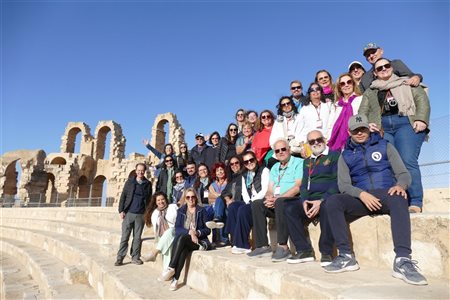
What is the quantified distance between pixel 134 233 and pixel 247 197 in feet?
8.94

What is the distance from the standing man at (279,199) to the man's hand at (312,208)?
0.73 ft

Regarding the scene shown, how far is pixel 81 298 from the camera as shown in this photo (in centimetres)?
502

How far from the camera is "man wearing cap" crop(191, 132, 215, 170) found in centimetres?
700

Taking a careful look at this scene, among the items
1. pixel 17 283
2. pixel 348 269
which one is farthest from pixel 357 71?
pixel 17 283

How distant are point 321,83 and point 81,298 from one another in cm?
573

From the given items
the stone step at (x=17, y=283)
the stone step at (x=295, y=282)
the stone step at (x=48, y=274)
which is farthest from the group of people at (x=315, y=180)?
the stone step at (x=17, y=283)

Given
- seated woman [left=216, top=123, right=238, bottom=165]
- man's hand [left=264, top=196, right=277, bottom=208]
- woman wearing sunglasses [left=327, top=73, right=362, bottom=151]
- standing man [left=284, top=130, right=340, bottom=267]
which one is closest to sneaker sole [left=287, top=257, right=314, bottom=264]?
standing man [left=284, top=130, right=340, bottom=267]

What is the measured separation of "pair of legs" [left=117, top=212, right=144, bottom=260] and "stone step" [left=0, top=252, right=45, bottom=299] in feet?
6.58

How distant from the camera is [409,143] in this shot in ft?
12.0

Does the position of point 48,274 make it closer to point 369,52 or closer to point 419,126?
point 419,126

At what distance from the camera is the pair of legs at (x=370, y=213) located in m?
2.62

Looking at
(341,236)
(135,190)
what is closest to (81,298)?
(135,190)

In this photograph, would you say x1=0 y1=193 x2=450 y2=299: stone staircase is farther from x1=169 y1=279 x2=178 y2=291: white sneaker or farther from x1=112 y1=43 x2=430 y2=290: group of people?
x1=112 y1=43 x2=430 y2=290: group of people

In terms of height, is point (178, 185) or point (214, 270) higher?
point (178, 185)
